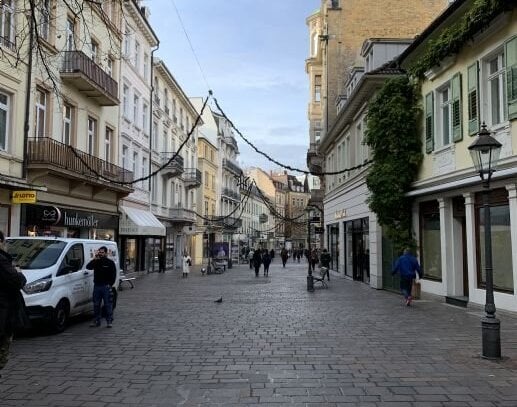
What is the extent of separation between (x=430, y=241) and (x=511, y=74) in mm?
6915

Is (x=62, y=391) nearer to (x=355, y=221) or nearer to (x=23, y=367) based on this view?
(x=23, y=367)

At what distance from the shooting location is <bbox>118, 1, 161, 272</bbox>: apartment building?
31.1 metres

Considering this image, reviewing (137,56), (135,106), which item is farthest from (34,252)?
(137,56)

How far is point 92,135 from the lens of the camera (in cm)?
2708

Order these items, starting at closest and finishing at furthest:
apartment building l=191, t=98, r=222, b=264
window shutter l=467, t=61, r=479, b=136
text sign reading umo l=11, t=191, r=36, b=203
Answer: window shutter l=467, t=61, r=479, b=136 → text sign reading umo l=11, t=191, r=36, b=203 → apartment building l=191, t=98, r=222, b=264

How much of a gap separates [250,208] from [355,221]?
7033cm

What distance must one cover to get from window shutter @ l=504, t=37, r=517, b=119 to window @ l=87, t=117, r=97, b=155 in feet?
63.5

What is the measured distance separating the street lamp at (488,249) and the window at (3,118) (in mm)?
15421

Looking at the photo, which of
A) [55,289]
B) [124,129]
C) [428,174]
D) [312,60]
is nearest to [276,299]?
[428,174]

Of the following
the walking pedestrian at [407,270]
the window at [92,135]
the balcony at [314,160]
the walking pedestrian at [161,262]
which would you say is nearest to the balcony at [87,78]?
the window at [92,135]

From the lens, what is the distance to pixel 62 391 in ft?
21.8

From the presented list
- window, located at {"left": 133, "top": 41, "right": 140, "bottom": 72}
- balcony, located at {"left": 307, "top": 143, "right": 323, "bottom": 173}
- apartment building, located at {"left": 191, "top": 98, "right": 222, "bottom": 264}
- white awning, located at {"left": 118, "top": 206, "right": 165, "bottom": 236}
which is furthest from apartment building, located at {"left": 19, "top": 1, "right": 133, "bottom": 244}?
apartment building, located at {"left": 191, "top": 98, "right": 222, "bottom": 264}

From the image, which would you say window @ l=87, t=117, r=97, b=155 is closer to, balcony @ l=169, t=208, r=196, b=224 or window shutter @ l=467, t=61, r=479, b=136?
balcony @ l=169, t=208, r=196, b=224

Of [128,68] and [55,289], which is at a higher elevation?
[128,68]
